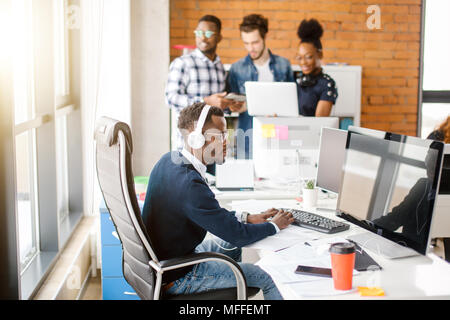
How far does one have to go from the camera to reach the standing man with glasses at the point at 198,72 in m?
4.14

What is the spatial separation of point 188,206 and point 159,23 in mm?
3008

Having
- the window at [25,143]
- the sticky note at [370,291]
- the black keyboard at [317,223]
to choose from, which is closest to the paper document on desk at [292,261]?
the sticky note at [370,291]

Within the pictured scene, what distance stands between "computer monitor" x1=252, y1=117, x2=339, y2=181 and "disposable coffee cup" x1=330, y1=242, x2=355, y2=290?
4.60 feet

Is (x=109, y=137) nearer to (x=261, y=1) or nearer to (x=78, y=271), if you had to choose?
(x=78, y=271)

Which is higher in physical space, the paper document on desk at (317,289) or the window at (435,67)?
the window at (435,67)

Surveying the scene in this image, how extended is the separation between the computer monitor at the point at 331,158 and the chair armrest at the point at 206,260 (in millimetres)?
868

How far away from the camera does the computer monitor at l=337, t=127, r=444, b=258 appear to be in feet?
5.72

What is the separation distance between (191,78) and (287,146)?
4.97 ft

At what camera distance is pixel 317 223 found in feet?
7.46

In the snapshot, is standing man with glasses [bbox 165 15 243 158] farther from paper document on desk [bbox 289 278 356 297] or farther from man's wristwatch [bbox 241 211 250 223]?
paper document on desk [bbox 289 278 356 297]

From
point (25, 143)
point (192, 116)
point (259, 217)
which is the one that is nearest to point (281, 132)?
point (259, 217)

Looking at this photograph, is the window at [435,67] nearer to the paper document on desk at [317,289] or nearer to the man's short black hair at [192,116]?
the man's short black hair at [192,116]

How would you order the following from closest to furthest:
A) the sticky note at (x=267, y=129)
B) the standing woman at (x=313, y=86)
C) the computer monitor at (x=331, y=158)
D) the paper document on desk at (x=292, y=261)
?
the paper document on desk at (x=292, y=261)
the computer monitor at (x=331, y=158)
the sticky note at (x=267, y=129)
the standing woman at (x=313, y=86)

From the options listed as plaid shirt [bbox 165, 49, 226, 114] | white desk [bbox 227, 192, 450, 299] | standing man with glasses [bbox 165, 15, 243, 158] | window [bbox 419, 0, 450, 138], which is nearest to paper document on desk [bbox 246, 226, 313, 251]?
white desk [bbox 227, 192, 450, 299]
